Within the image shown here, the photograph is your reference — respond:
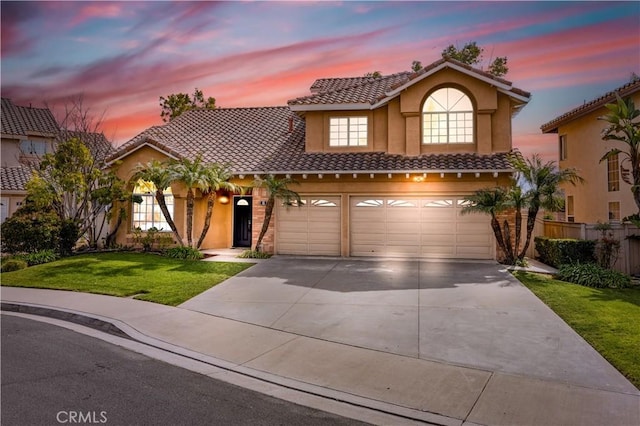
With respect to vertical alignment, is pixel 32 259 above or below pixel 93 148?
below

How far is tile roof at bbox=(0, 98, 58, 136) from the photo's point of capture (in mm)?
29922

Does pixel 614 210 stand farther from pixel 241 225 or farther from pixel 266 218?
pixel 241 225

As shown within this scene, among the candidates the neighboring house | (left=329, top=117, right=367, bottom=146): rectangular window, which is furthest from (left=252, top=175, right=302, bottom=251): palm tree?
the neighboring house

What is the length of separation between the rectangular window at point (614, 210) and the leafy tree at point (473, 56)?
14.3 meters

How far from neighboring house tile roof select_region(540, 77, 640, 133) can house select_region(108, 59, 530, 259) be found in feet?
A: 14.1

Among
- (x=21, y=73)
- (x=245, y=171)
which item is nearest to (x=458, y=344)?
(x=245, y=171)

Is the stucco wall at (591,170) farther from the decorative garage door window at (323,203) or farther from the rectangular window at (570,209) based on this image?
the decorative garage door window at (323,203)

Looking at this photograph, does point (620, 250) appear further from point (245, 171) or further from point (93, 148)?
point (93, 148)

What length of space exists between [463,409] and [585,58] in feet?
66.9

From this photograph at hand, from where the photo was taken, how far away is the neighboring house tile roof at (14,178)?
85.5ft

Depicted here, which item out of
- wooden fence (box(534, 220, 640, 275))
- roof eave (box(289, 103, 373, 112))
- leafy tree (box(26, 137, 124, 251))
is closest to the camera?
wooden fence (box(534, 220, 640, 275))

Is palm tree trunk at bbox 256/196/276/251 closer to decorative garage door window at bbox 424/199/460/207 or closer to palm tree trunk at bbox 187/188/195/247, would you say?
palm tree trunk at bbox 187/188/195/247

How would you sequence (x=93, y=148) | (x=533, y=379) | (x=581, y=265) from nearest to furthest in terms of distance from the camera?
(x=533, y=379) → (x=581, y=265) → (x=93, y=148)

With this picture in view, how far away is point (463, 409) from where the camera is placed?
198 inches
